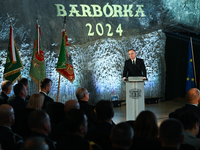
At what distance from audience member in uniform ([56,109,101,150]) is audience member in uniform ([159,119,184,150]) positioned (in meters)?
0.45

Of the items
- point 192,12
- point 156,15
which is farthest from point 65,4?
point 192,12

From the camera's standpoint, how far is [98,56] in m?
7.99

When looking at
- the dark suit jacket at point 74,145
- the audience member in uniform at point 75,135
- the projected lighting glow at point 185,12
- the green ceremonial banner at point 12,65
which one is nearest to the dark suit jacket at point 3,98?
the green ceremonial banner at point 12,65

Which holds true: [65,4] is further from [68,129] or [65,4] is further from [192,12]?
[68,129]

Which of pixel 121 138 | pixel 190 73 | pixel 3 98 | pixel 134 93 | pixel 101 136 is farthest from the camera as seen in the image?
pixel 190 73

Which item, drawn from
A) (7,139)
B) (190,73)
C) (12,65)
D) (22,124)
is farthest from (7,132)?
(190,73)

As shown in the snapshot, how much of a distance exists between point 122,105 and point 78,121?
6.20m

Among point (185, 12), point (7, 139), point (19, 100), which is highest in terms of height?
point (185, 12)

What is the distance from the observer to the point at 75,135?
2078mm

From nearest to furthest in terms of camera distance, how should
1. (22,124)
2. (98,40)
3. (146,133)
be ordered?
(146,133) → (22,124) → (98,40)

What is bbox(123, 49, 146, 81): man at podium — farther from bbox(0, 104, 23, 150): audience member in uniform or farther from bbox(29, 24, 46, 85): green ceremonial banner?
bbox(0, 104, 23, 150): audience member in uniform

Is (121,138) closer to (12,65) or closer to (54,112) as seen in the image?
(54,112)

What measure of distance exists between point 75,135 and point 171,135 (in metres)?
0.66

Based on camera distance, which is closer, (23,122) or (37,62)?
(23,122)
